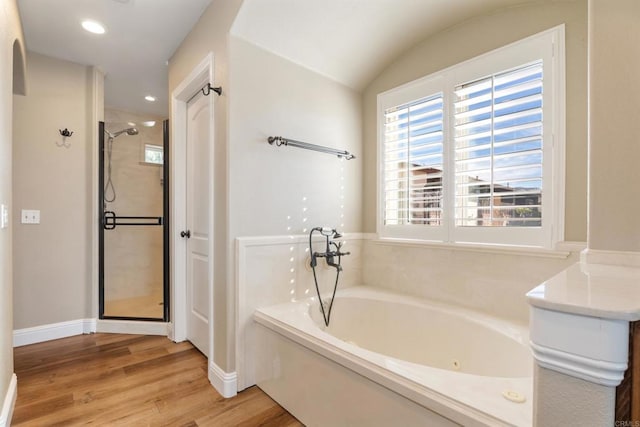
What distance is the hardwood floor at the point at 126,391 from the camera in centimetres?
168

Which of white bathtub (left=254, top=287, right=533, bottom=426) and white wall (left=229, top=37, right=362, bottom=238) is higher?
white wall (left=229, top=37, right=362, bottom=238)

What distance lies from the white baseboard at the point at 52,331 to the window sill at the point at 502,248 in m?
2.94

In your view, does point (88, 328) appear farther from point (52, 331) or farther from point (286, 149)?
point (286, 149)

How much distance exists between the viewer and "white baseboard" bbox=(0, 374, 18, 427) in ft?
4.89

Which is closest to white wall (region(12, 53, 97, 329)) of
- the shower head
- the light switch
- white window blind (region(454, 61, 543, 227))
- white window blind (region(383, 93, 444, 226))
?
the shower head

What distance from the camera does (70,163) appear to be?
2.89 metres

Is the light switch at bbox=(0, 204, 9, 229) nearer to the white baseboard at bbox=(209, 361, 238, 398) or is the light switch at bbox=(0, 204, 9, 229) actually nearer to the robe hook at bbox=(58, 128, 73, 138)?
the white baseboard at bbox=(209, 361, 238, 398)

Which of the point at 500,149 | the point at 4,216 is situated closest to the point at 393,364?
the point at 500,149

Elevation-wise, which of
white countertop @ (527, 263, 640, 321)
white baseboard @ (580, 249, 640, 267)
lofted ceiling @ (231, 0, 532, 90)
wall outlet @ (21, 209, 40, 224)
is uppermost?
lofted ceiling @ (231, 0, 532, 90)

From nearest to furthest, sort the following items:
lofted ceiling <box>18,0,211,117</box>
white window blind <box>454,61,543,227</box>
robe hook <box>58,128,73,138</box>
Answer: white window blind <box>454,61,543,227</box> < lofted ceiling <box>18,0,211,117</box> < robe hook <box>58,128,73,138</box>

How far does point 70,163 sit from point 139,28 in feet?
4.78

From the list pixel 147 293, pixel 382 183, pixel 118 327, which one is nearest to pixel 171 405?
pixel 118 327

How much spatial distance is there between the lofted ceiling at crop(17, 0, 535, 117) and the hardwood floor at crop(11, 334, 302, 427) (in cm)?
230

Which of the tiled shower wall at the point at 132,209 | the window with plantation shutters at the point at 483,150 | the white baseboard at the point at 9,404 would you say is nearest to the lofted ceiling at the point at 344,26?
the window with plantation shutters at the point at 483,150
